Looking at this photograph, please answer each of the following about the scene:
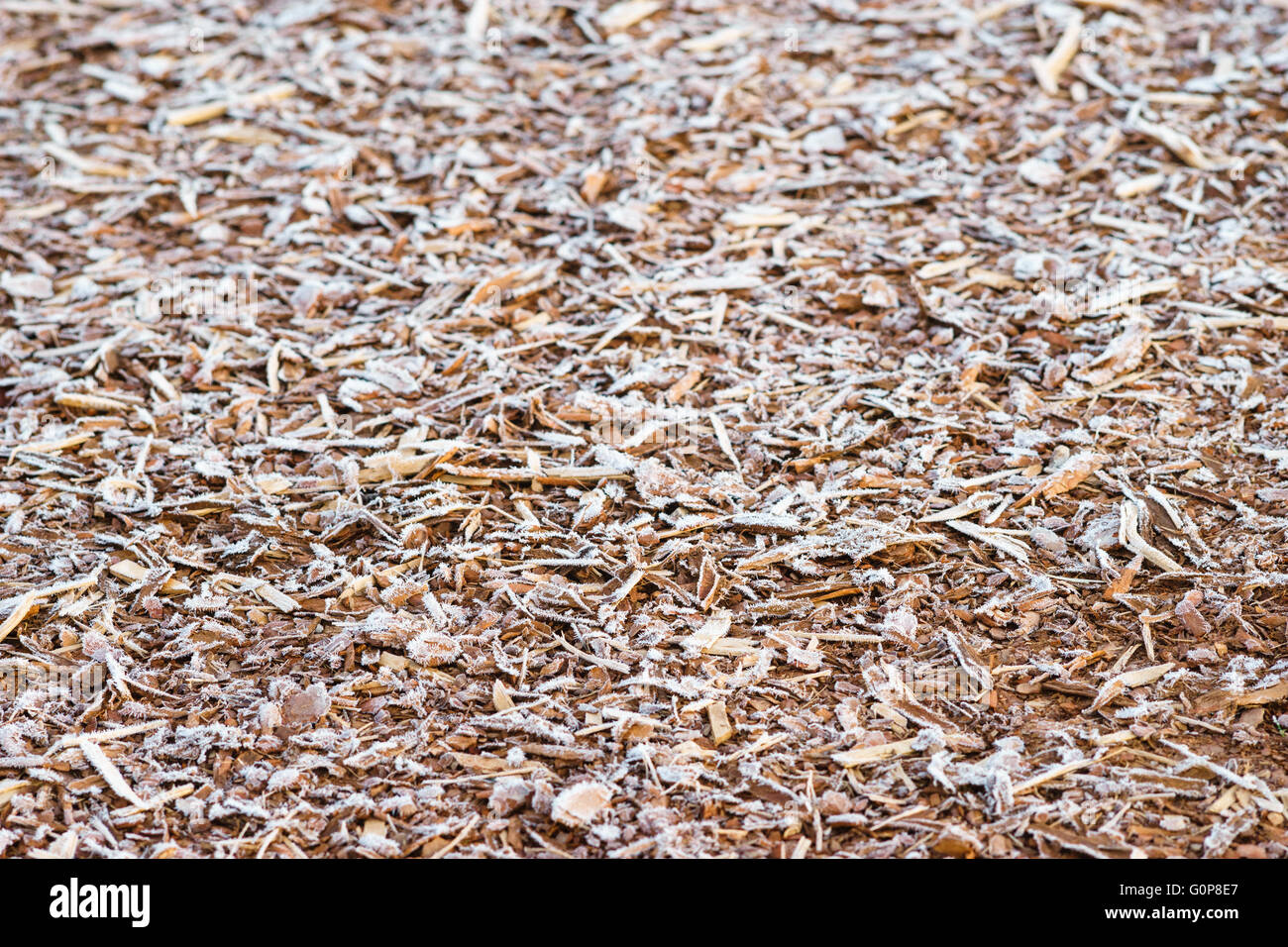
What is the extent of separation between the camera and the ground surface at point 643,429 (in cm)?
221

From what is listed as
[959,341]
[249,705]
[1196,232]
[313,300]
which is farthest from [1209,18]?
[249,705]

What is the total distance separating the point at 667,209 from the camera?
13.1 feet

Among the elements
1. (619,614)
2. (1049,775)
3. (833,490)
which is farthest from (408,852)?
(833,490)

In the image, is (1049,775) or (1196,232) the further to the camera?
(1196,232)

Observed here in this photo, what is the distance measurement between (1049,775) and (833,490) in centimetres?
92

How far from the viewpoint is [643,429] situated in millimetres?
3086

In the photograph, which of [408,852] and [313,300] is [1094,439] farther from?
[313,300]

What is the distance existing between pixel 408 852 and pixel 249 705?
51 cm

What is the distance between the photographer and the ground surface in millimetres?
2211

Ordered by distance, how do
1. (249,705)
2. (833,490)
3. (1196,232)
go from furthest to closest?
(1196,232) < (833,490) < (249,705)

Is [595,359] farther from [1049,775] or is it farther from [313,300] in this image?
[1049,775]
